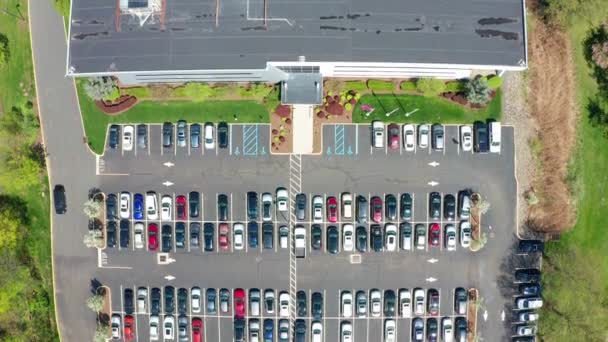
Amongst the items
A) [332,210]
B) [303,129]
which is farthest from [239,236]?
[303,129]

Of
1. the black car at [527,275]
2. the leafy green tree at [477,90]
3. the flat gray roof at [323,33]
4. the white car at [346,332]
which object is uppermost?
the flat gray roof at [323,33]

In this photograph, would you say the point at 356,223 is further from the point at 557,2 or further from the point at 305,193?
the point at 557,2

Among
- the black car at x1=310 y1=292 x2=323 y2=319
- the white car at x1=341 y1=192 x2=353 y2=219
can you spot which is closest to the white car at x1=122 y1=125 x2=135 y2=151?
the white car at x1=341 y1=192 x2=353 y2=219

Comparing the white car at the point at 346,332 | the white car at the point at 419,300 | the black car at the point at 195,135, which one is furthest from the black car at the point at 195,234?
the white car at the point at 419,300

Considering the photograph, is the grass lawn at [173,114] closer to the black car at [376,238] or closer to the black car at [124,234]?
the black car at [124,234]

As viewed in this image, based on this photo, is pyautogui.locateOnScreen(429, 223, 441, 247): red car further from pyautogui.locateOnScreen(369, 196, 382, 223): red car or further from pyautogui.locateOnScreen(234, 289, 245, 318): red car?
pyautogui.locateOnScreen(234, 289, 245, 318): red car

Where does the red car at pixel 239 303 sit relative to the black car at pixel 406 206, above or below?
below
